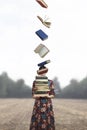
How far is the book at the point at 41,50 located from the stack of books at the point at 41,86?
2.10ft

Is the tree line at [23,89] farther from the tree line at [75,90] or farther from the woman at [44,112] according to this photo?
the woman at [44,112]

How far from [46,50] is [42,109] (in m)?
1.56

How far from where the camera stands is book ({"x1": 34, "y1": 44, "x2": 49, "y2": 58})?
9.43 m

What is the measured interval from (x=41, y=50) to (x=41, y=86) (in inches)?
36.8

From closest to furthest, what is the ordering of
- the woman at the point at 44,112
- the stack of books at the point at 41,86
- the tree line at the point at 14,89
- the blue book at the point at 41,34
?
the blue book at the point at 41,34
the stack of books at the point at 41,86
the woman at the point at 44,112
the tree line at the point at 14,89

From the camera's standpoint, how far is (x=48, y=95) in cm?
976

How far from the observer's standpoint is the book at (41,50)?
943 centimetres

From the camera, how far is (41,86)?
31.8 feet

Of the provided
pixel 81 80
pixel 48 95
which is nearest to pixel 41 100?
pixel 48 95

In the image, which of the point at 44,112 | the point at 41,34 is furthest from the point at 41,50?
the point at 44,112

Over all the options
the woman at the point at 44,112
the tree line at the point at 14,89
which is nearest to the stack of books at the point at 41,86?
the woman at the point at 44,112

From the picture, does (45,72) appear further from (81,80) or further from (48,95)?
(81,80)

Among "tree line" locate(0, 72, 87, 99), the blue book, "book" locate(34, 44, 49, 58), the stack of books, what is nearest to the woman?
the stack of books

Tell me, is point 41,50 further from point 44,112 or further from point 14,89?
point 14,89
